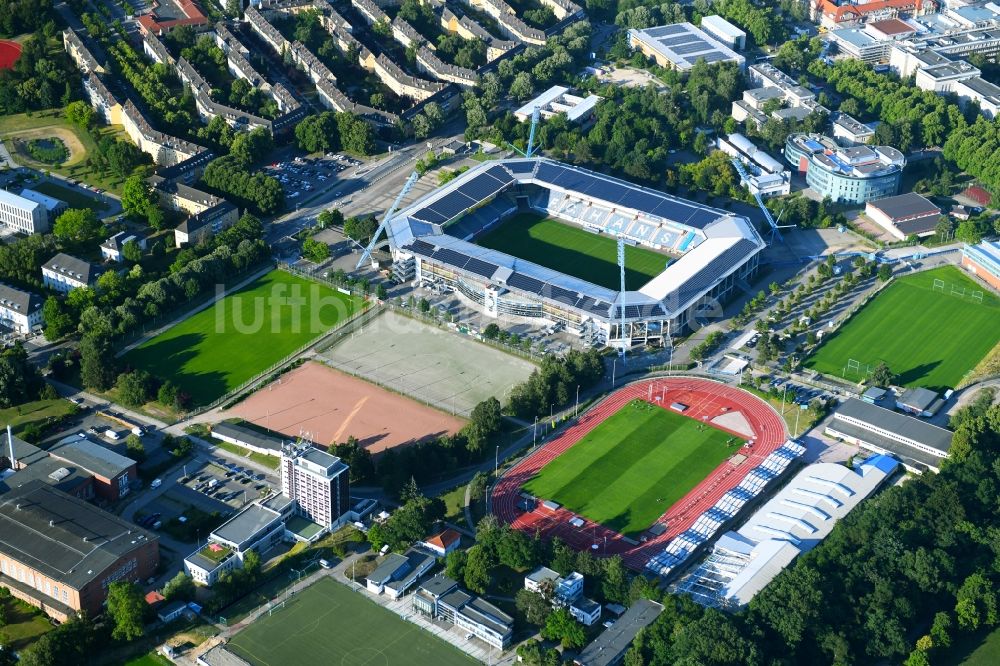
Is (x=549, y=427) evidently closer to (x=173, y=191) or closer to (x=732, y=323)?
(x=732, y=323)

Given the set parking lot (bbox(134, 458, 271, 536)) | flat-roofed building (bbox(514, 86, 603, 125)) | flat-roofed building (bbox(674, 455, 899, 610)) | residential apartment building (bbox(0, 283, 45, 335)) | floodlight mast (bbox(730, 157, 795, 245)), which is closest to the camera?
flat-roofed building (bbox(674, 455, 899, 610))

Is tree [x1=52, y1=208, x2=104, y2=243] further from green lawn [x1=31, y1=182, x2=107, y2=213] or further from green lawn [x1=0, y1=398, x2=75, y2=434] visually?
green lawn [x1=0, y1=398, x2=75, y2=434]

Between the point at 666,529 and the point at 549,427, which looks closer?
the point at 666,529

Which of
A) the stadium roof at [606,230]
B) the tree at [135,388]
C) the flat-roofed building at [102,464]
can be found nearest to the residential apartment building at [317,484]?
the flat-roofed building at [102,464]

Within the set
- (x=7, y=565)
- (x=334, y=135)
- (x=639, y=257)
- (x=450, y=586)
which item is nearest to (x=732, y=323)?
(x=639, y=257)

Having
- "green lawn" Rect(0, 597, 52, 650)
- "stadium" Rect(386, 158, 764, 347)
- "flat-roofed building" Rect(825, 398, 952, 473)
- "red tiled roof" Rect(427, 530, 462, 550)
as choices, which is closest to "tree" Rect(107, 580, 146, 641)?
"green lawn" Rect(0, 597, 52, 650)
